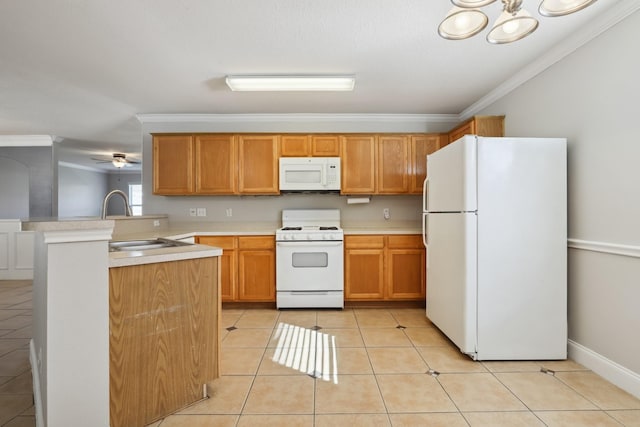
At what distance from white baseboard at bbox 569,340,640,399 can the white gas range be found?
6.77 ft

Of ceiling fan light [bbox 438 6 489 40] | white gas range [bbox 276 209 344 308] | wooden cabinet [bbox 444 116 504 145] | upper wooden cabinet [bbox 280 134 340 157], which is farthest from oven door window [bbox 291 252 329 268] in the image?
ceiling fan light [bbox 438 6 489 40]

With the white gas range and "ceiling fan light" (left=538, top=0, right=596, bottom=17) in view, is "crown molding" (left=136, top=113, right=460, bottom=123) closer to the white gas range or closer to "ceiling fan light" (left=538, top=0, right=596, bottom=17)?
the white gas range

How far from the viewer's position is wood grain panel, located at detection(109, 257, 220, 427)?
1451mm

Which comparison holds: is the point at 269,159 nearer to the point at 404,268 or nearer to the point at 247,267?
the point at 247,267

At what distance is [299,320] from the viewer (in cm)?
314

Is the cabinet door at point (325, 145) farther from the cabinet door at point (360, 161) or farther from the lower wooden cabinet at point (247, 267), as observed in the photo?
the lower wooden cabinet at point (247, 267)

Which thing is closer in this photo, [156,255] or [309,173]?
[156,255]

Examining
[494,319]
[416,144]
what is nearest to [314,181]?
[416,144]

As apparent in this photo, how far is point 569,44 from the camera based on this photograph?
2.21m

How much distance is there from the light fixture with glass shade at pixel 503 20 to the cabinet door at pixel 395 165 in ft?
6.99

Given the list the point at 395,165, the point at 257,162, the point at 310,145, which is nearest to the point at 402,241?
the point at 395,165

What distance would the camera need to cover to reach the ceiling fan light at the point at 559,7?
4.46 feet

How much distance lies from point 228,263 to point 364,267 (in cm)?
160

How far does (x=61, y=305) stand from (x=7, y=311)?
3.31 metres
